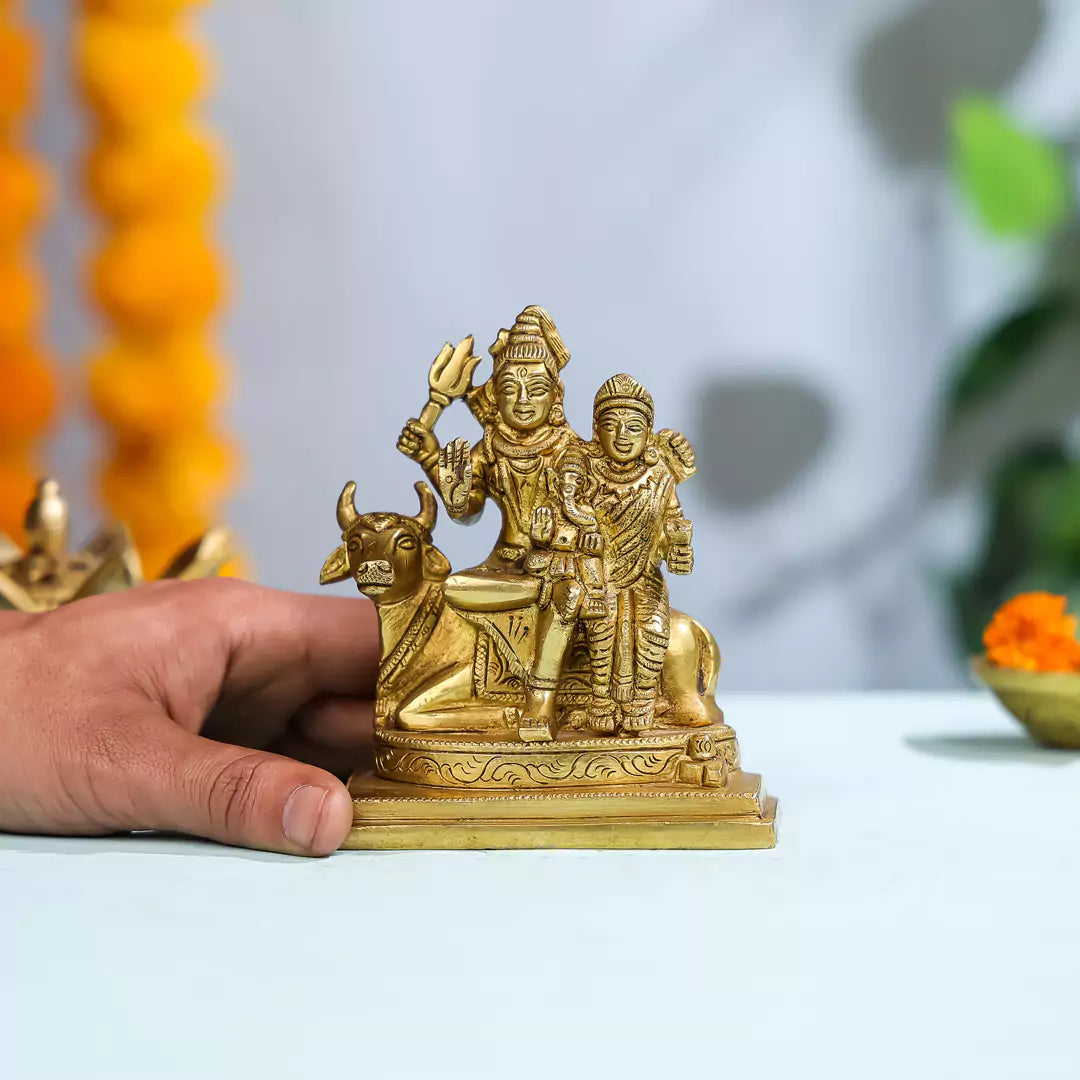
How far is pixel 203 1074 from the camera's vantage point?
934mm

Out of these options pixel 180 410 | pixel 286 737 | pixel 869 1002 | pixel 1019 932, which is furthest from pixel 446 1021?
pixel 180 410

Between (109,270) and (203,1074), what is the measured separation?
319cm

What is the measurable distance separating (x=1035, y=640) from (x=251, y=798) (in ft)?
3.90

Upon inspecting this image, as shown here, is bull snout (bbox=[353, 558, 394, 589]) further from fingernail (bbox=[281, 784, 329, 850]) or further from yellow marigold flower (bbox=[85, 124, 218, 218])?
yellow marigold flower (bbox=[85, 124, 218, 218])

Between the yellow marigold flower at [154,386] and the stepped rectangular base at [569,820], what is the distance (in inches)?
101

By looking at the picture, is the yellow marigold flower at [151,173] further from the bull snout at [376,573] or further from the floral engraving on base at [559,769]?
the floral engraving on base at [559,769]

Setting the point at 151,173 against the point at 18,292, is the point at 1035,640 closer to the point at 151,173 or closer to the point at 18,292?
the point at 151,173

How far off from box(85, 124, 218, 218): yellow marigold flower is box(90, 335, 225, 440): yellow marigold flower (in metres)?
0.35

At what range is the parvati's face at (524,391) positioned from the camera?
1.65 metres

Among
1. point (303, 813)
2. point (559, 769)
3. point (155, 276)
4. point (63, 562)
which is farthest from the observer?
point (155, 276)

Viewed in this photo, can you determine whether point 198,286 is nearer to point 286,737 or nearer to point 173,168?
point 173,168

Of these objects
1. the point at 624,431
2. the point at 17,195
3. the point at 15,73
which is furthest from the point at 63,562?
the point at 15,73

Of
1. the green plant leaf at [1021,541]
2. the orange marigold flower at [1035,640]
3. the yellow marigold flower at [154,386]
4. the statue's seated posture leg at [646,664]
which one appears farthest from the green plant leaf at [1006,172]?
the statue's seated posture leg at [646,664]

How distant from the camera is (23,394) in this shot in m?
4.05
